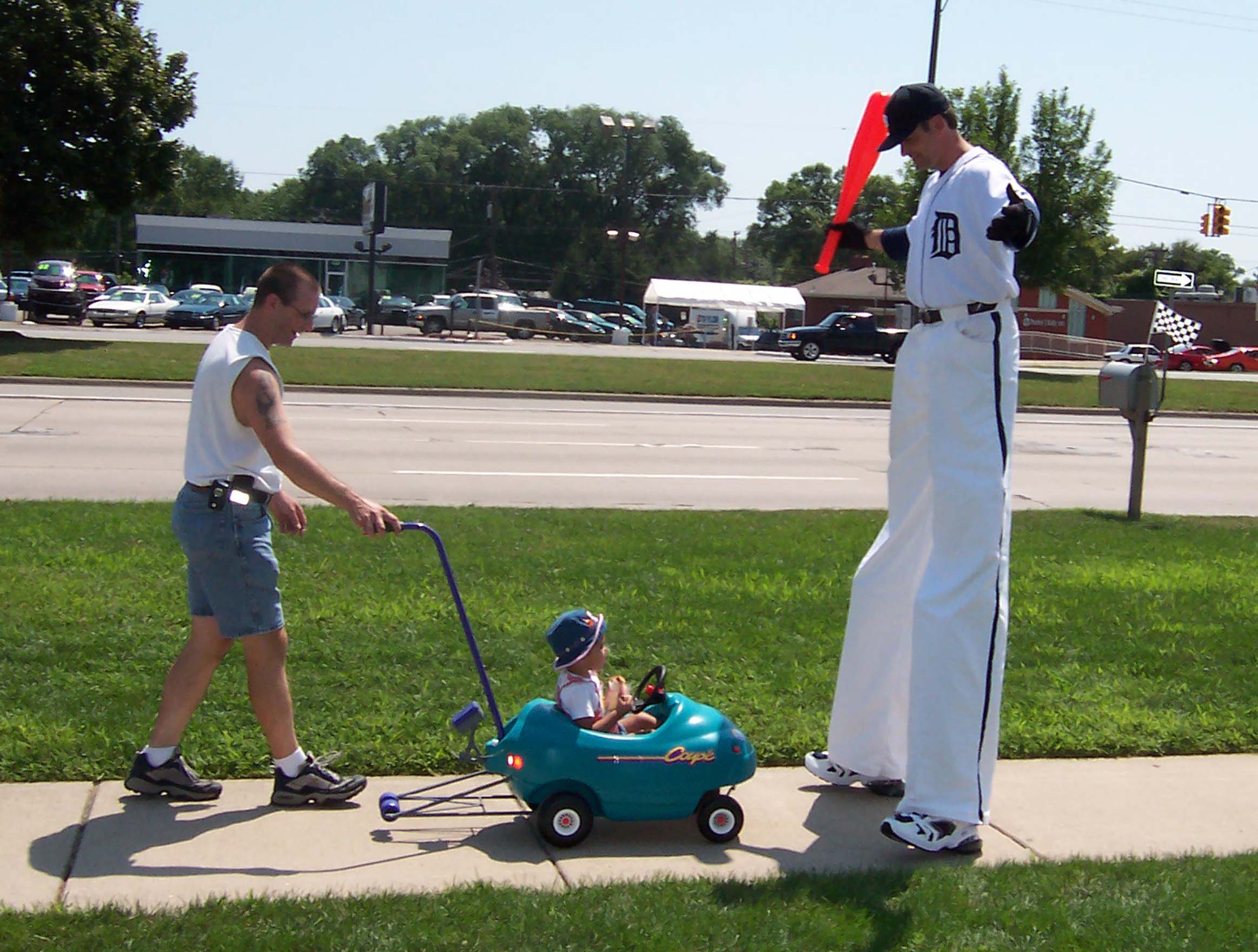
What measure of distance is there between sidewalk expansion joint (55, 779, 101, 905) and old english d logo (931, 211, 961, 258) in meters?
3.21

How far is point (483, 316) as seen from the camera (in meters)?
58.4

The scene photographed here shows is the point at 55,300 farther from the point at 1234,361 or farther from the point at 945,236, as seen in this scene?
the point at 1234,361

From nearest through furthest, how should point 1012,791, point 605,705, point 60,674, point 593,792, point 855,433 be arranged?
point 593,792
point 605,705
point 1012,791
point 60,674
point 855,433

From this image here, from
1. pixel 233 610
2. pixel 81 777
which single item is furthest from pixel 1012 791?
pixel 81 777

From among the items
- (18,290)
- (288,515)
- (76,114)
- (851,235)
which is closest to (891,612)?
(851,235)

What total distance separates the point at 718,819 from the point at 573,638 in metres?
0.75

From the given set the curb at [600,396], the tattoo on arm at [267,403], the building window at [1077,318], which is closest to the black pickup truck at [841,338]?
the curb at [600,396]

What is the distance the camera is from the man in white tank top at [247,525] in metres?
4.27

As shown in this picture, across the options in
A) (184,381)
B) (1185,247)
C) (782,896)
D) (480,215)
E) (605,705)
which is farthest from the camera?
(1185,247)

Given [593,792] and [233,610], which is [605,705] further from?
[233,610]

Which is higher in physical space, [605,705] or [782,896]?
[605,705]

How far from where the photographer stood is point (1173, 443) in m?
21.0

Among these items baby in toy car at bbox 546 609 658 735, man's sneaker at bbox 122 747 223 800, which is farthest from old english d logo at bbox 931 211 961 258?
man's sneaker at bbox 122 747 223 800

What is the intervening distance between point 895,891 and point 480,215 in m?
108
